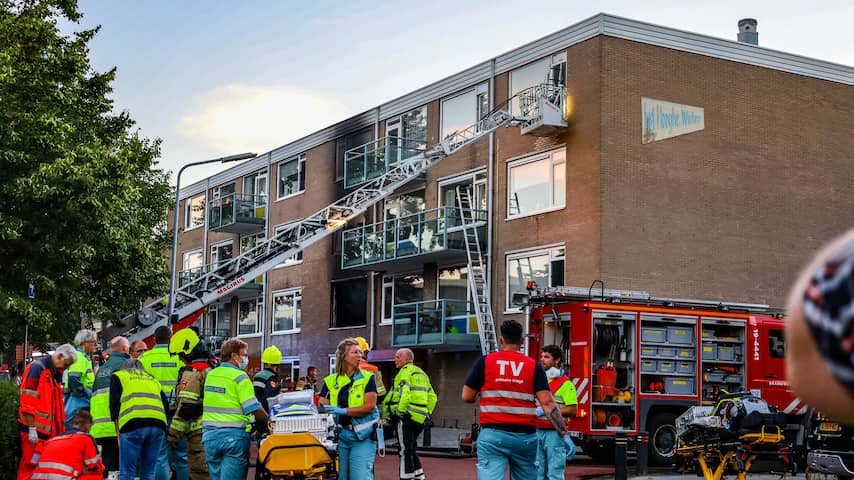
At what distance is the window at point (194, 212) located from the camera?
5112cm

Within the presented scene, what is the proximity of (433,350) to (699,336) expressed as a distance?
1295 centimetres

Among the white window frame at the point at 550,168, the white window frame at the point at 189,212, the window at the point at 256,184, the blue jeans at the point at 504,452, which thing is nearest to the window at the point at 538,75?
the white window frame at the point at 550,168

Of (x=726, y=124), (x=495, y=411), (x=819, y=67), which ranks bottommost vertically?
(x=495, y=411)

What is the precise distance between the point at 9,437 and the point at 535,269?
717 inches

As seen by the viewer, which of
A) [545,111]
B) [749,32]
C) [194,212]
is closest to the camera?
[545,111]

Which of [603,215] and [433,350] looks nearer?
[603,215]

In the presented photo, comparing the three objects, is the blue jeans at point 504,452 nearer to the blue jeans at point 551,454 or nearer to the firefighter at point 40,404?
the blue jeans at point 551,454

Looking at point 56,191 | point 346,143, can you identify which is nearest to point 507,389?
point 56,191

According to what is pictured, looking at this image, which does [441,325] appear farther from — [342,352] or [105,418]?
[342,352]

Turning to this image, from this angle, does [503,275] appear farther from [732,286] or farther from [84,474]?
[84,474]

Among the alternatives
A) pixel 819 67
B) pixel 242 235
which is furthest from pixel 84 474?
pixel 242 235

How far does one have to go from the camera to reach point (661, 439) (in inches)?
787

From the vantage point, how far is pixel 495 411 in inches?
360

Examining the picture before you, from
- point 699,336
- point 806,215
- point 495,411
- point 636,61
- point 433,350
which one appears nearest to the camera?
point 495,411
